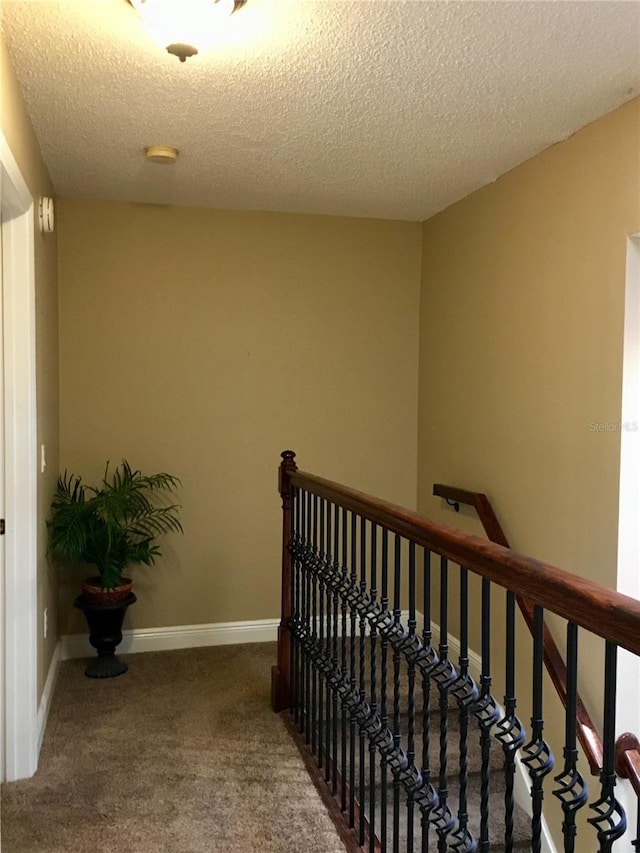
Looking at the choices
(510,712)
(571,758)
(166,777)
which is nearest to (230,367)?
(166,777)

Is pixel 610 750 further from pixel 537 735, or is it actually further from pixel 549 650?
pixel 549 650

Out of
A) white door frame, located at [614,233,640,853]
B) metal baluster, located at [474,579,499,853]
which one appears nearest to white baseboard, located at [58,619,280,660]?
white door frame, located at [614,233,640,853]

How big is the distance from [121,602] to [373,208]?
241cm

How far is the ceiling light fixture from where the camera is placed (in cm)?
177

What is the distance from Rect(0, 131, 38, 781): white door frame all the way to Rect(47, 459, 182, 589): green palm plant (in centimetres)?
58

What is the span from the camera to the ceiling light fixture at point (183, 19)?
5.82 ft

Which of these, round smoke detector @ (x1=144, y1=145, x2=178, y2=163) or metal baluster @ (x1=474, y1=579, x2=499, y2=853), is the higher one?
round smoke detector @ (x1=144, y1=145, x2=178, y2=163)

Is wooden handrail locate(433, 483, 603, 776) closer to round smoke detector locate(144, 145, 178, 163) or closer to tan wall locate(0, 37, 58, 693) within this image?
tan wall locate(0, 37, 58, 693)

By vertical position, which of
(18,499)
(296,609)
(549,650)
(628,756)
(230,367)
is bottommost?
(628,756)

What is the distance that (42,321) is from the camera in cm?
286

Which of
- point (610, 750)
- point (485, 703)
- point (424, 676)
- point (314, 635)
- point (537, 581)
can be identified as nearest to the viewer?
point (610, 750)

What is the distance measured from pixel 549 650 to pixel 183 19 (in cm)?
252

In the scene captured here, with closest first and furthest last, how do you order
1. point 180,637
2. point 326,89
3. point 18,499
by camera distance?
point 326,89
point 18,499
point 180,637

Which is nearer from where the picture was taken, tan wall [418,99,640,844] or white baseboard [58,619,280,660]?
tan wall [418,99,640,844]
